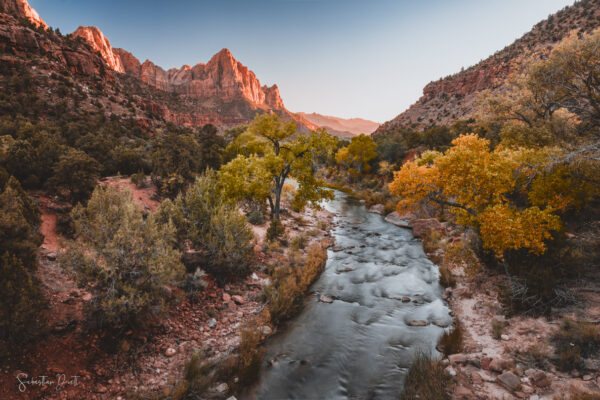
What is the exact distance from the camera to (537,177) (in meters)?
8.96

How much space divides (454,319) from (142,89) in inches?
3465

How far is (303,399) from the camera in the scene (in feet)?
18.4

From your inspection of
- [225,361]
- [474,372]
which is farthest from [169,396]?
[474,372]

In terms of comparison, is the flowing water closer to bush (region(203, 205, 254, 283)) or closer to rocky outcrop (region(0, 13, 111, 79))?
bush (region(203, 205, 254, 283))

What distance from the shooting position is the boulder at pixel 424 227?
1714 centimetres

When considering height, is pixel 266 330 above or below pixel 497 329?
below

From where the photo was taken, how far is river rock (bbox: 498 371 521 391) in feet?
16.8

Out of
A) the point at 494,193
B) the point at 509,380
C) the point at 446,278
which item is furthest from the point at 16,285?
the point at 446,278

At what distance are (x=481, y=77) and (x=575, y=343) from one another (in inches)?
3222

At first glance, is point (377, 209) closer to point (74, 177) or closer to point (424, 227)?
point (424, 227)

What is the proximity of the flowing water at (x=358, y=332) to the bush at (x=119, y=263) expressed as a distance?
3507 mm

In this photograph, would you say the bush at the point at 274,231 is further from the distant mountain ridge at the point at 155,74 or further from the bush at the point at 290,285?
the distant mountain ridge at the point at 155,74

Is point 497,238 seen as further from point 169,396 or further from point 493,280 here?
point 169,396

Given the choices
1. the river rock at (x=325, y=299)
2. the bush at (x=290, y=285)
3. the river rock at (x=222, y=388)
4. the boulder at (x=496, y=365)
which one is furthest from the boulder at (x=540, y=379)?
the river rock at (x=222, y=388)
